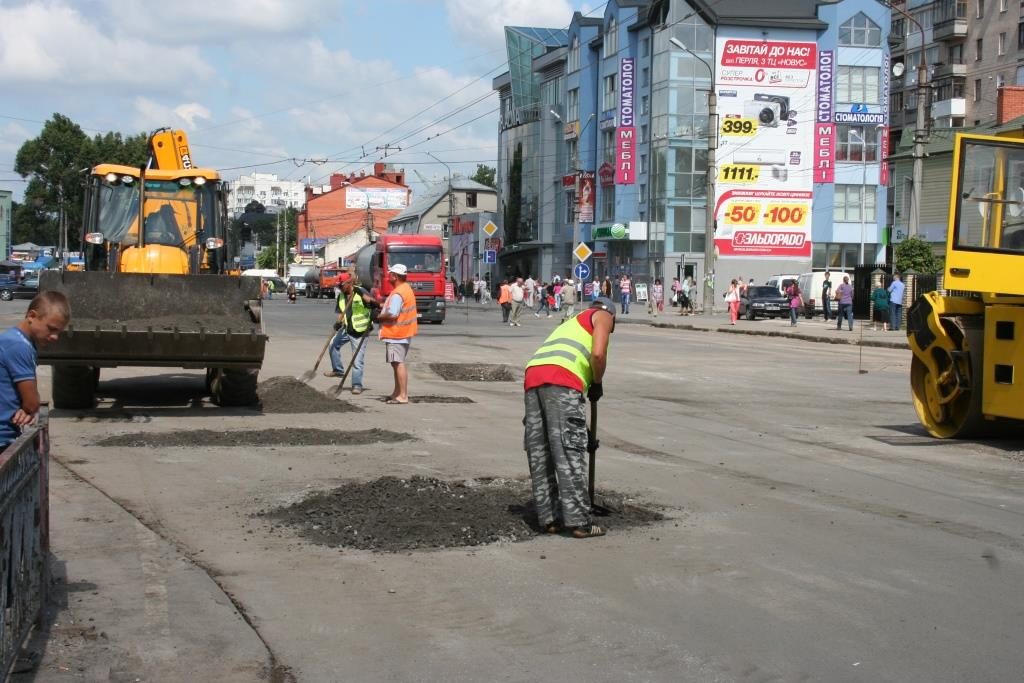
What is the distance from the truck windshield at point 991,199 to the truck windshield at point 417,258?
32.9 m

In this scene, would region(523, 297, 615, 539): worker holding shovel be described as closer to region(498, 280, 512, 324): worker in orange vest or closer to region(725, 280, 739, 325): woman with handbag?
region(498, 280, 512, 324): worker in orange vest

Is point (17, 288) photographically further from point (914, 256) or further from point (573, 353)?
point (573, 353)

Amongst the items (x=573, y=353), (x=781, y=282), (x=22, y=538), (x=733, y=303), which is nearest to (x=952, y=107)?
(x=781, y=282)

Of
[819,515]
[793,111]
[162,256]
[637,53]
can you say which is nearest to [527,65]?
[637,53]

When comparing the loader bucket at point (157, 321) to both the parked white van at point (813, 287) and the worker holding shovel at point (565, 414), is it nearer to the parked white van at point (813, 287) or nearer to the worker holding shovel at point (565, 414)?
the worker holding shovel at point (565, 414)

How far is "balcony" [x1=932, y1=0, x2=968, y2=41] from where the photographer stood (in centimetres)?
7969

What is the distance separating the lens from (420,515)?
8227 mm

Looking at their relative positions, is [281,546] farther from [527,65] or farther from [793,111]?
[527,65]

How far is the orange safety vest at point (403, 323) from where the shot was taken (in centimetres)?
1608

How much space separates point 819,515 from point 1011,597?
2277 mm

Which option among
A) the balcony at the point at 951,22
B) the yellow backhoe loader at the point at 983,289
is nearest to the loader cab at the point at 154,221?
the yellow backhoe loader at the point at 983,289

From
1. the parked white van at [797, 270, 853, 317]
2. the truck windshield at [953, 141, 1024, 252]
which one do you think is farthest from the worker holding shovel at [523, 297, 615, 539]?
the parked white van at [797, 270, 853, 317]

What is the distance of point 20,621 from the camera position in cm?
502

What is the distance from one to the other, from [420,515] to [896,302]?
98.7 feet
